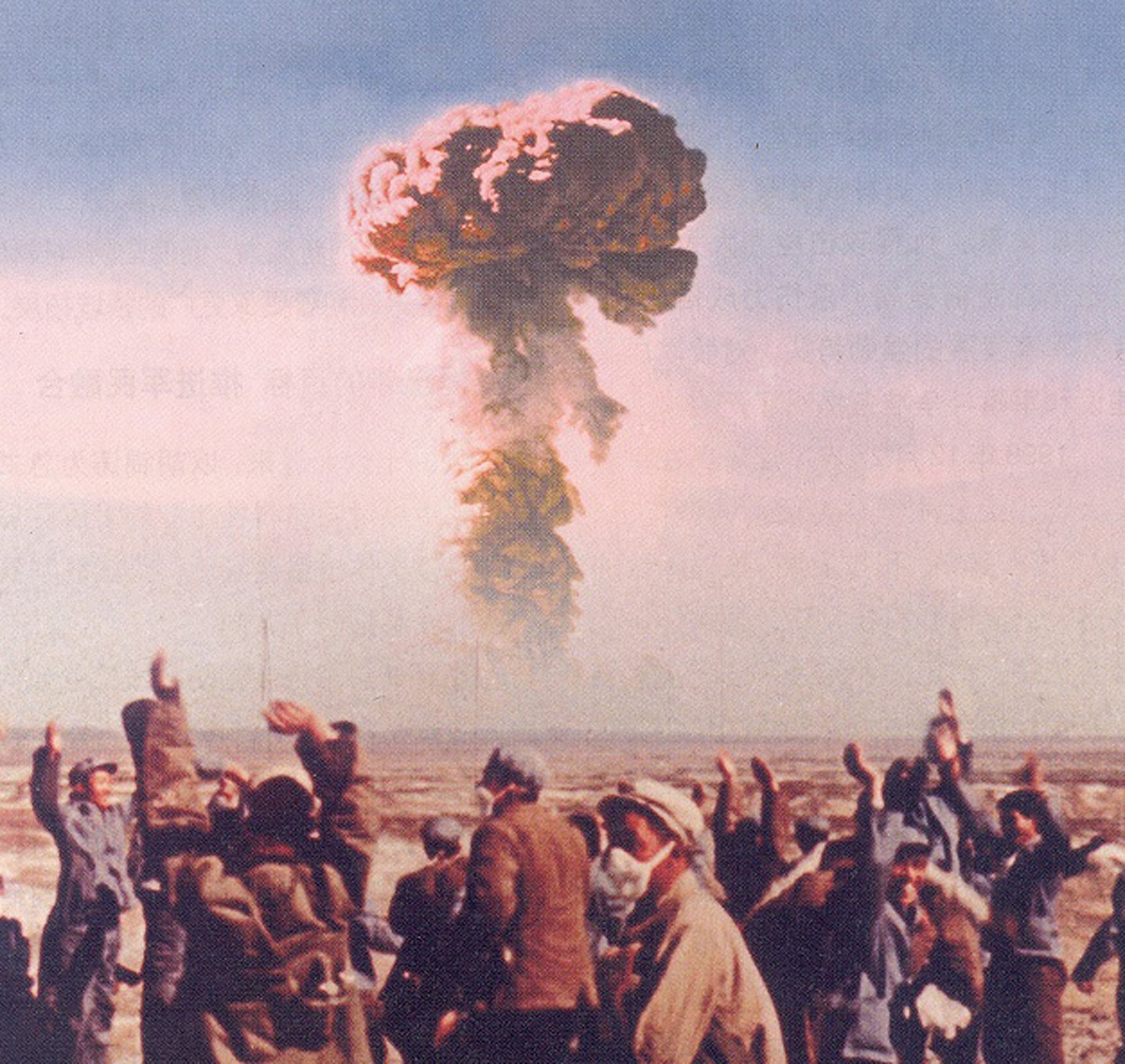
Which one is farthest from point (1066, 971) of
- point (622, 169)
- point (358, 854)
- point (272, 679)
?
point (622, 169)

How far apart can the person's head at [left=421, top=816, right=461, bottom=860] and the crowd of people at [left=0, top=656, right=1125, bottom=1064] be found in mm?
11

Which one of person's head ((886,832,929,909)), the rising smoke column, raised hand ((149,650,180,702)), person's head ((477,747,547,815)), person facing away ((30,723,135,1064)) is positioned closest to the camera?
person's head ((477,747,547,815))

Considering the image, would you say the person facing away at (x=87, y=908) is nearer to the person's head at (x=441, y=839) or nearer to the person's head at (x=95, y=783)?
the person's head at (x=95, y=783)

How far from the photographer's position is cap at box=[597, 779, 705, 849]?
19.8ft

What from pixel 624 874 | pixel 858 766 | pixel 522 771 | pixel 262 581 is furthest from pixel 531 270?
pixel 624 874

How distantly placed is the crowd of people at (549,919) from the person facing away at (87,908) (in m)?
0.01

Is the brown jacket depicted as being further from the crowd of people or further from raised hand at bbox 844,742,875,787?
raised hand at bbox 844,742,875,787

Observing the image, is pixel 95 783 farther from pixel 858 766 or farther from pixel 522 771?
pixel 858 766

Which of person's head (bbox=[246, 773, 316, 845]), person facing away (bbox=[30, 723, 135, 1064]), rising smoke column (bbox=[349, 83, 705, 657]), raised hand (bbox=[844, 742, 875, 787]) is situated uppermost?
rising smoke column (bbox=[349, 83, 705, 657])

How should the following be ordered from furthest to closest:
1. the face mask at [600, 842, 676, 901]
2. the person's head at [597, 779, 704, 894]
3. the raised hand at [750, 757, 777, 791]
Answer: the raised hand at [750, 757, 777, 791]
the face mask at [600, 842, 676, 901]
the person's head at [597, 779, 704, 894]

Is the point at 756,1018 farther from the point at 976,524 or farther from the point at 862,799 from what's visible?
the point at 976,524

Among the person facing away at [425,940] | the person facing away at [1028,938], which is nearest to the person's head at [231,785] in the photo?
the person facing away at [425,940]

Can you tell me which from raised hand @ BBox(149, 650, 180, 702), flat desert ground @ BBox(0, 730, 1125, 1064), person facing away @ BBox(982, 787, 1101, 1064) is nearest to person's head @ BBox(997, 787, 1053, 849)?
person facing away @ BBox(982, 787, 1101, 1064)

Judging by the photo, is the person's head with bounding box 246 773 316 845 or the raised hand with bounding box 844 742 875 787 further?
the raised hand with bounding box 844 742 875 787
